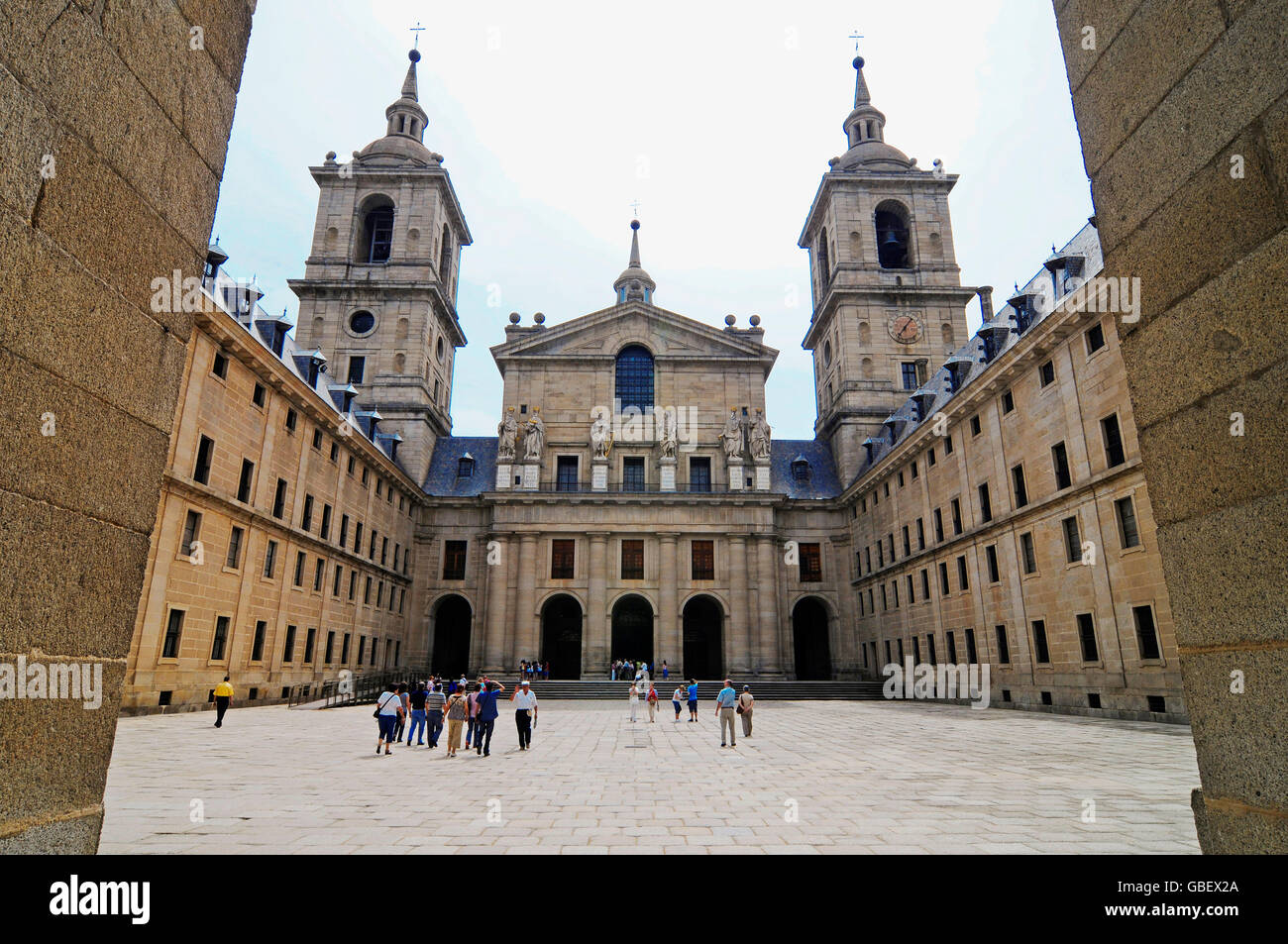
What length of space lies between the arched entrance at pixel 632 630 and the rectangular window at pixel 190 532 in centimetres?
2760

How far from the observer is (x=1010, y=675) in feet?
94.7

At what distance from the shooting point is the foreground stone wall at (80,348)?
3645mm

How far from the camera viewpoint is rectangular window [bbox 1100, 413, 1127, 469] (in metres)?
22.6

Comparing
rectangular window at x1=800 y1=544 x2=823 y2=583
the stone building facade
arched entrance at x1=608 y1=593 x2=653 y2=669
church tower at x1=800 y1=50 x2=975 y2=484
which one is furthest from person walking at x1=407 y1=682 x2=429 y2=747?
church tower at x1=800 y1=50 x2=975 y2=484

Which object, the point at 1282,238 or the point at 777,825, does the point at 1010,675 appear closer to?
the point at 777,825

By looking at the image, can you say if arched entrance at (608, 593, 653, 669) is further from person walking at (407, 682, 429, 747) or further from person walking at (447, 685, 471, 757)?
person walking at (447, 685, 471, 757)

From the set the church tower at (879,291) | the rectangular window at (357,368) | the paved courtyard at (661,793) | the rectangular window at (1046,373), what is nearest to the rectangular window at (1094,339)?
the rectangular window at (1046,373)

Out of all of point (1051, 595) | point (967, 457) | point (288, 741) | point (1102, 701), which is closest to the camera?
point (288, 741)

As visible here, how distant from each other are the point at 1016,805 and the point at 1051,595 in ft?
64.9

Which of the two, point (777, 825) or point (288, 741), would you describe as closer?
point (777, 825)

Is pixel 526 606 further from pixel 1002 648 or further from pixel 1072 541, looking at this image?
pixel 1072 541

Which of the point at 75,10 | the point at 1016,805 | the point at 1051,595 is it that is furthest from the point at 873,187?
the point at 75,10

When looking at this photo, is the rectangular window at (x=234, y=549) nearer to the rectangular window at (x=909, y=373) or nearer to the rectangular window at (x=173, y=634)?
the rectangular window at (x=173, y=634)

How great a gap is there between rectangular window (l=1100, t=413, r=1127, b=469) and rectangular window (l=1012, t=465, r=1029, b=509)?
Answer: 5.07 m
